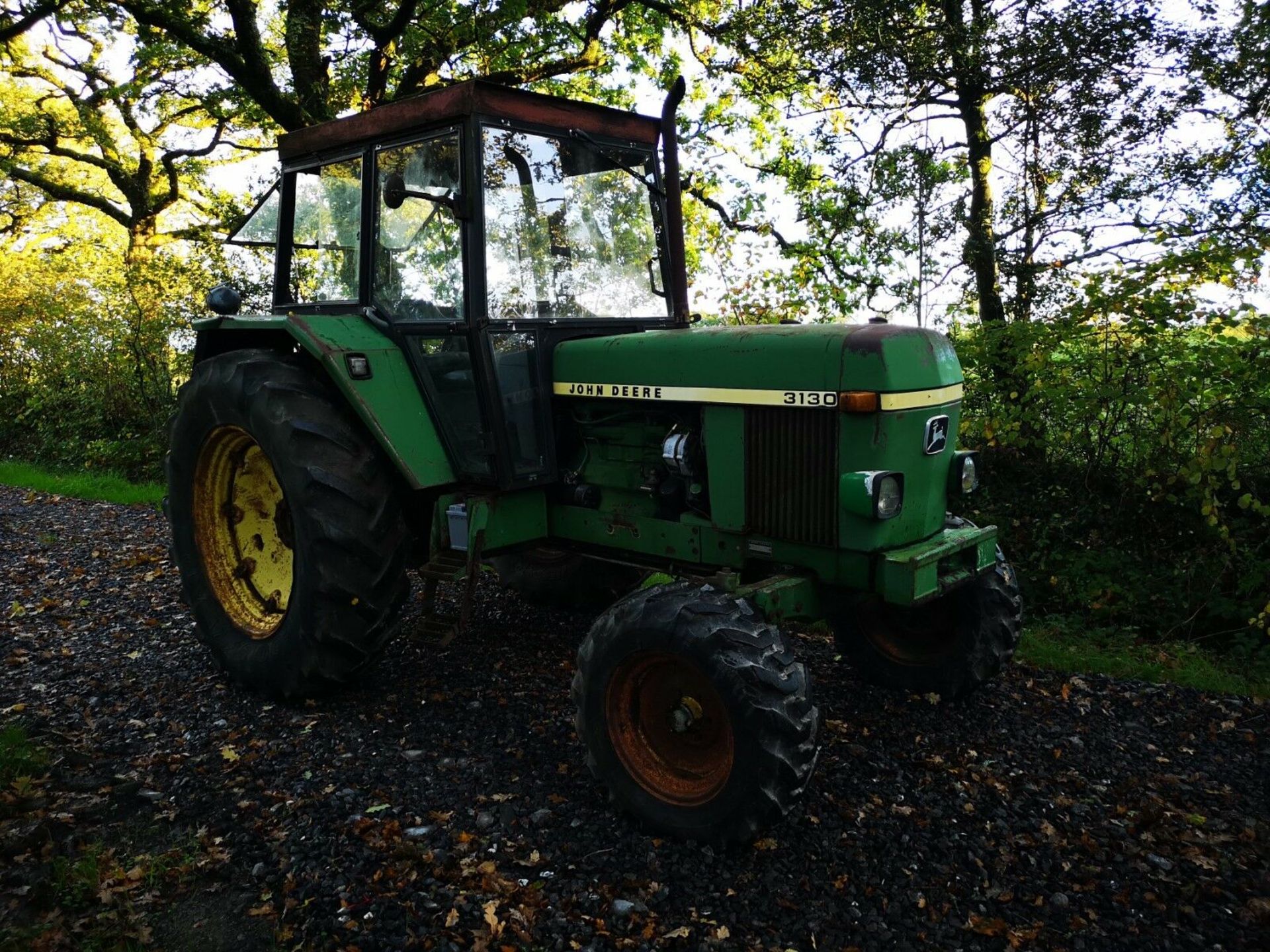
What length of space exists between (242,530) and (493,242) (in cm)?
188

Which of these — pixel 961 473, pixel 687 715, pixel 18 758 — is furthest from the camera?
pixel 961 473

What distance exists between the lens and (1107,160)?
619 centimetres

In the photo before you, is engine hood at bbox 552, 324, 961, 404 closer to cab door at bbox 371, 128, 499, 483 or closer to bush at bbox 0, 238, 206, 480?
cab door at bbox 371, 128, 499, 483

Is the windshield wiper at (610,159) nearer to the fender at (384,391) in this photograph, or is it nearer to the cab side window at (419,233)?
the cab side window at (419,233)

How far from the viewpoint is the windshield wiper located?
387 cm

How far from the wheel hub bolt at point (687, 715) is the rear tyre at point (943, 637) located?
92 cm

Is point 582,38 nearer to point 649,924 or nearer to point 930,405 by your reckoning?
point 930,405

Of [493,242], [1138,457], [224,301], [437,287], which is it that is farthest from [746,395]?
[1138,457]

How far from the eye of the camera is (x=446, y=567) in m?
3.79

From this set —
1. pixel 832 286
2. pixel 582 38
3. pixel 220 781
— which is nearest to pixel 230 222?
pixel 582 38

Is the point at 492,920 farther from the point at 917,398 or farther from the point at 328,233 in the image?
the point at 328,233

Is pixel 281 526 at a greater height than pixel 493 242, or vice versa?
pixel 493 242

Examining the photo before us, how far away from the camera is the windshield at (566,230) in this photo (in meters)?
3.70

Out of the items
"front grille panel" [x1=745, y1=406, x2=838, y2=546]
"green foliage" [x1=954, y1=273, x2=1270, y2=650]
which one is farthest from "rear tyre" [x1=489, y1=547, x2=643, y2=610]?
"green foliage" [x1=954, y1=273, x2=1270, y2=650]
